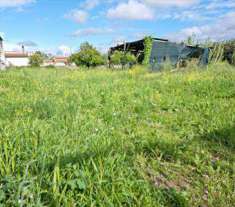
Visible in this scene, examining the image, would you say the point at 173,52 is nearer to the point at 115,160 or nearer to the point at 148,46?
the point at 148,46

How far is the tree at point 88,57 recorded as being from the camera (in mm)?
24812

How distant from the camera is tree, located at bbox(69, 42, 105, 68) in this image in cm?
2481

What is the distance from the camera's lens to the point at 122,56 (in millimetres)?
20094

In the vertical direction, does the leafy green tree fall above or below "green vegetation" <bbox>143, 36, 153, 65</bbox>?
below

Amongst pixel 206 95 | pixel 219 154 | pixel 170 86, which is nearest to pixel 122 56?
pixel 170 86

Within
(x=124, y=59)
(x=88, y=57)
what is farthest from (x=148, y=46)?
(x=88, y=57)

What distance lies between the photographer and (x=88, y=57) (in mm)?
25094

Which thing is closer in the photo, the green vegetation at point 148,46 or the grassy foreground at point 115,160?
the grassy foreground at point 115,160

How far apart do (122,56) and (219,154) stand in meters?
18.3

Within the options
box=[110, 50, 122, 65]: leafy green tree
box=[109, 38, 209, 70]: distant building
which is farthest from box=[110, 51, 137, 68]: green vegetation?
box=[109, 38, 209, 70]: distant building

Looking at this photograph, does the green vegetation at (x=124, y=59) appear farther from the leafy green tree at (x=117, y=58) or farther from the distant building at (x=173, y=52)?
the distant building at (x=173, y=52)

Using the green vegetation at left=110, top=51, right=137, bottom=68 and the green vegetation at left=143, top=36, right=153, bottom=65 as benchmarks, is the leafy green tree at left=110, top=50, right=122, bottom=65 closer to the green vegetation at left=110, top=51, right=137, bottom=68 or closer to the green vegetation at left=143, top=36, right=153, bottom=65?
the green vegetation at left=110, top=51, right=137, bottom=68

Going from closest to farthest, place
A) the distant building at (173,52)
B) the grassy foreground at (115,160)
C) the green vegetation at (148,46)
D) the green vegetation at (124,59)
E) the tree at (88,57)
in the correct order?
the grassy foreground at (115,160) < the distant building at (173,52) < the green vegetation at (148,46) < the green vegetation at (124,59) < the tree at (88,57)

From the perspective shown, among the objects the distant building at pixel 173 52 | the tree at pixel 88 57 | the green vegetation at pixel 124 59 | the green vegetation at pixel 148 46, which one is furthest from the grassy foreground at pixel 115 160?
the tree at pixel 88 57
